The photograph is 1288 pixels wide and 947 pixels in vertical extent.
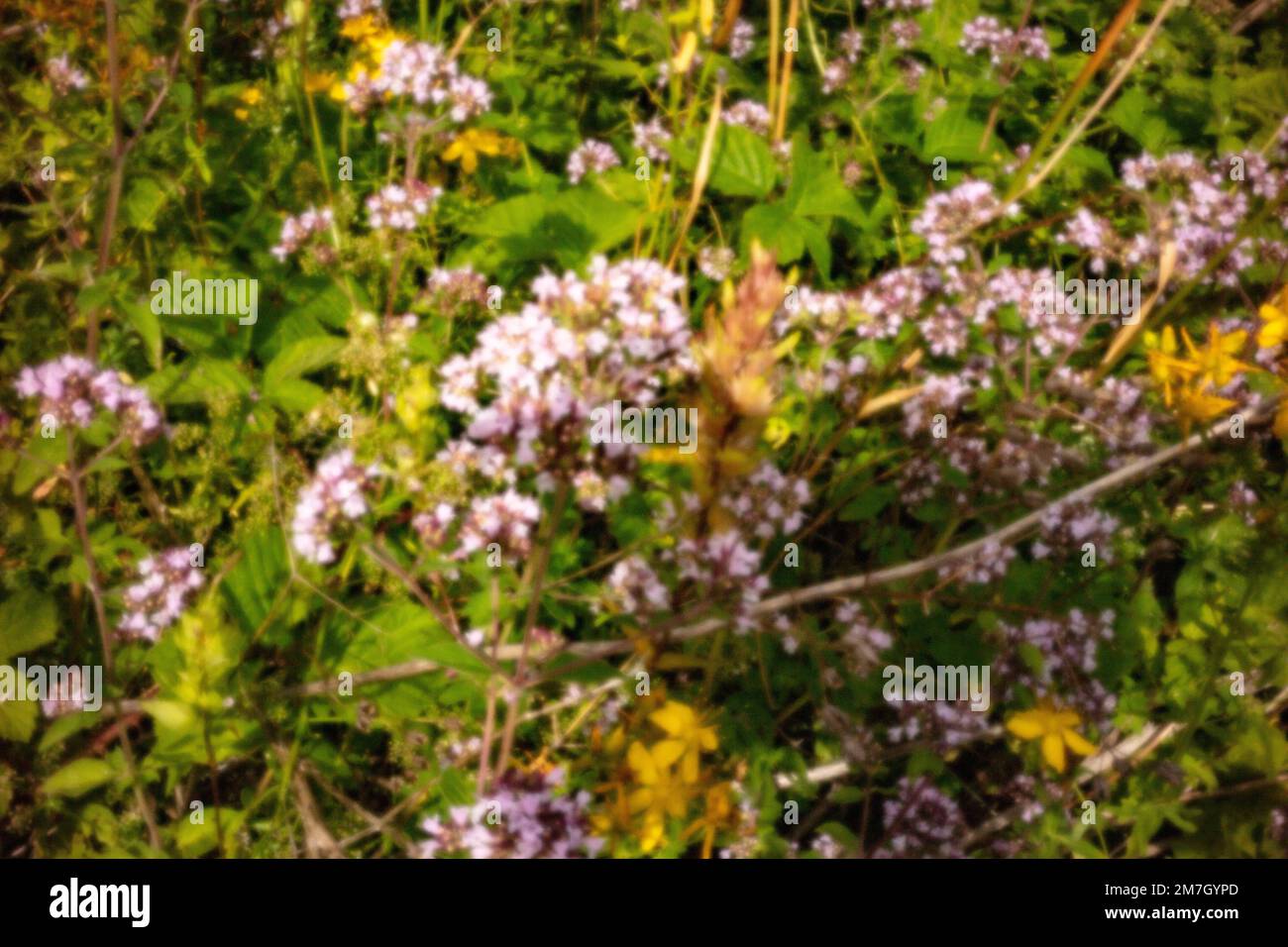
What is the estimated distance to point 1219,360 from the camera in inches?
102

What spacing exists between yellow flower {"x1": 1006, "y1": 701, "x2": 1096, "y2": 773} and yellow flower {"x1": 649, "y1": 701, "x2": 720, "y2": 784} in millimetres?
754

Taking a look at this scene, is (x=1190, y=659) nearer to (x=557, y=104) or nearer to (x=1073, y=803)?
(x=1073, y=803)

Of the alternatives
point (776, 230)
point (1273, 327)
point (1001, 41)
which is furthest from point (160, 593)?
point (1001, 41)

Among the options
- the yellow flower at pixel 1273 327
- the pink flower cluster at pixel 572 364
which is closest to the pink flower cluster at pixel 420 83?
the pink flower cluster at pixel 572 364

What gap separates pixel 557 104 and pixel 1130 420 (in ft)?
6.81

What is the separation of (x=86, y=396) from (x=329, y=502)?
2.55ft

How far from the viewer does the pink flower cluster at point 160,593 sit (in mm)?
2330

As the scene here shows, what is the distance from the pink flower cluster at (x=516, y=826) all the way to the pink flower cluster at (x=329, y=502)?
0.57m

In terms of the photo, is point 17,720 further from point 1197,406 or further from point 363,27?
point 1197,406

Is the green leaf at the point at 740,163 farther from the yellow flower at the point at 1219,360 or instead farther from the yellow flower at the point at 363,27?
the yellow flower at the point at 1219,360

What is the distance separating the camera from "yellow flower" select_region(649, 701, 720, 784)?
2279 mm

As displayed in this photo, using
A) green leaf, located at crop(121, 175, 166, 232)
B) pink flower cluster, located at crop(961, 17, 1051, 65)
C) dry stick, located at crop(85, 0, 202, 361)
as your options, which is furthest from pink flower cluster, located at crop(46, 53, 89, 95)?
pink flower cluster, located at crop(961, 17, 1051, 65)

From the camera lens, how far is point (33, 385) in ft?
7.56

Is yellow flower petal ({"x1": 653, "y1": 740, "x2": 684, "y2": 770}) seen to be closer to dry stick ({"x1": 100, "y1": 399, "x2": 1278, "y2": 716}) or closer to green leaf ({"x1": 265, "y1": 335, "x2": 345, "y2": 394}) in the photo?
dry stick ({"x1": 100, "y1": 399, "x2": 1278, "y2": 716})
